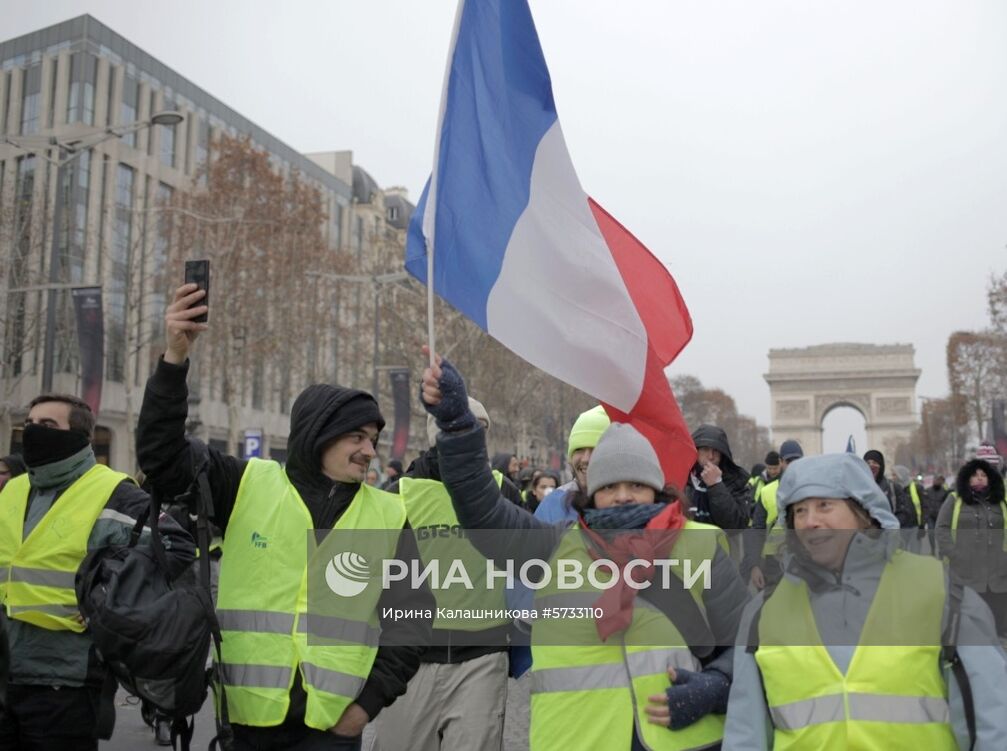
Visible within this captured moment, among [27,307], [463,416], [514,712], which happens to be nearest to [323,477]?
[463,416]

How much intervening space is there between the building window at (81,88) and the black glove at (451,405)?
38.0 m

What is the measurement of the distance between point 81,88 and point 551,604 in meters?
38.6

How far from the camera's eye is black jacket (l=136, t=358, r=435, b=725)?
3133 mm

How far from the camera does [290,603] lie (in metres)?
3.26

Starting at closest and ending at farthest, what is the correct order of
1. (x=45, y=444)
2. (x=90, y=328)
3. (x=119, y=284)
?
(x=45, y=444) → (x=90, y=328) → (x=119, y=284)

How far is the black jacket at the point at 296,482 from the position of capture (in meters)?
3.13

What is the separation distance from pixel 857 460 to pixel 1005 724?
82cm

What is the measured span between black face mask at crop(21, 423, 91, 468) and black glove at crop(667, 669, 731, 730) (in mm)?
2419

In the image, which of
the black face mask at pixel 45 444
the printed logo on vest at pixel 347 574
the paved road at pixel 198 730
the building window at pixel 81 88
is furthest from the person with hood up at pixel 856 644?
the building window at pixel 81 88

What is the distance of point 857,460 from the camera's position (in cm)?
319

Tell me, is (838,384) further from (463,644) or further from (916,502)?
(463,644)

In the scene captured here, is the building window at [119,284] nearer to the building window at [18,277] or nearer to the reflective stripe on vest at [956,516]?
the building window at [18,277]

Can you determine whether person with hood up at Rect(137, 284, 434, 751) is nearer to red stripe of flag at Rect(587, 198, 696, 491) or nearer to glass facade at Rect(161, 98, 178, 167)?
red stripe of flag at Rect(587, 198, 696, 491)

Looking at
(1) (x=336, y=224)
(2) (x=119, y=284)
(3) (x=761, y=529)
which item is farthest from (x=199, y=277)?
(1) (x=336, y=224)
